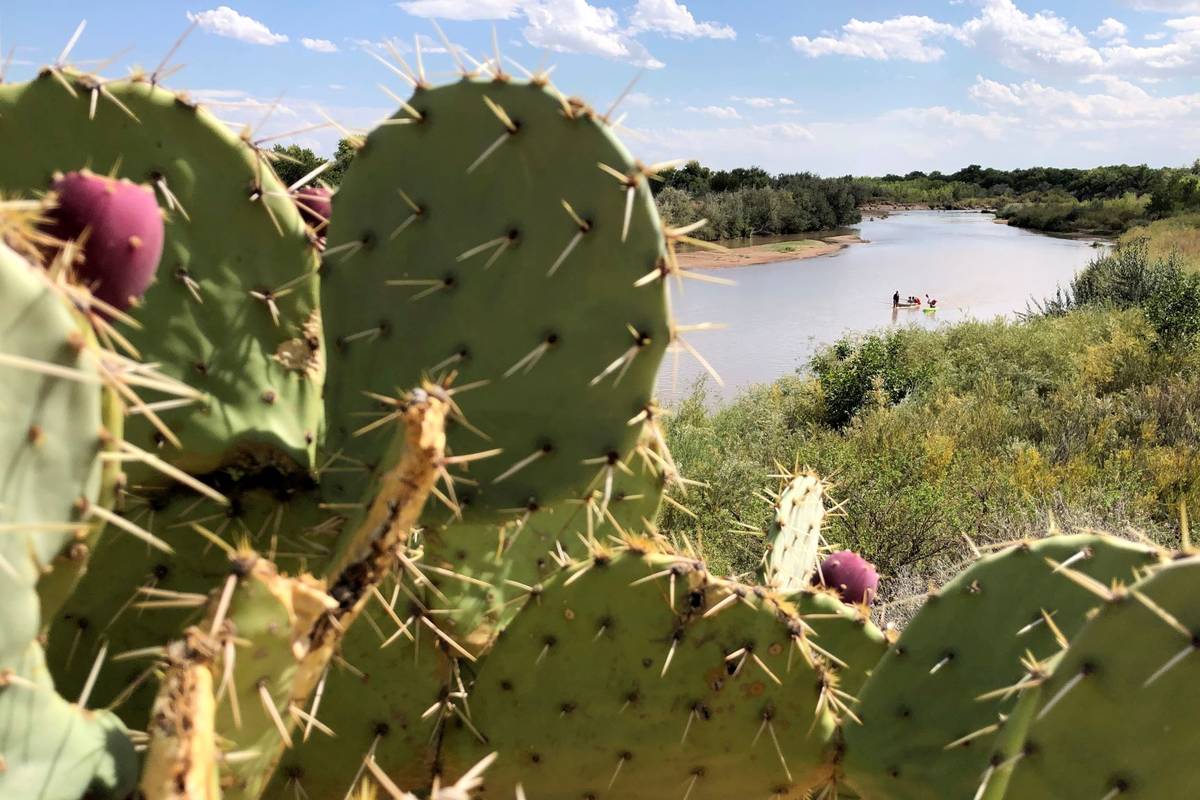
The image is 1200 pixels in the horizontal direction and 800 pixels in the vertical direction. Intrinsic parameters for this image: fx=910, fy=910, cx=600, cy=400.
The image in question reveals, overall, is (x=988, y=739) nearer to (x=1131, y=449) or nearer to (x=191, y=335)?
(x=191, y=335)

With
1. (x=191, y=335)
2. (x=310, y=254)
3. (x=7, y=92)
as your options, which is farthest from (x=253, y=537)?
(x=7, y=92)

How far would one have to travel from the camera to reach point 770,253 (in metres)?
25.8

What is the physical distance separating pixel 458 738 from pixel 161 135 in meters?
1.02

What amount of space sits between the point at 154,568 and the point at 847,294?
19.8 m

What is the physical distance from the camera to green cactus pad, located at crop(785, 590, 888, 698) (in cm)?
178

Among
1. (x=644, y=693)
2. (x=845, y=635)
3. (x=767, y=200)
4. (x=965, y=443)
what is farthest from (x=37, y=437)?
(x=767, y=200)

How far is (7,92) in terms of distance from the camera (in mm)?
1186

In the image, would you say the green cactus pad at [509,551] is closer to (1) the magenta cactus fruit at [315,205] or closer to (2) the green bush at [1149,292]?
(1) the magenta cactus fruit at [315,205]

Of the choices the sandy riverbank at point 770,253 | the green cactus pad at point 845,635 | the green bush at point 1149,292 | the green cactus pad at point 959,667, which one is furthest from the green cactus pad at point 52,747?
the sandy riverbank at point 770,253

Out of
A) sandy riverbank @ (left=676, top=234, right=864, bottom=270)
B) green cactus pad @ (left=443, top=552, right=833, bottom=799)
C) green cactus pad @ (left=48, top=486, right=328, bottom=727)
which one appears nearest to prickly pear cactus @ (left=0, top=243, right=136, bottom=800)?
green cactus pad @ (left=48, top=486, right=328, bottom=727)

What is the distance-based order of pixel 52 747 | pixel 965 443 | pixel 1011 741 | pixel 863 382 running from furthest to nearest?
pixel 863 382 → pixel 965 443 → pixel 1011 741 → pixel 52 747

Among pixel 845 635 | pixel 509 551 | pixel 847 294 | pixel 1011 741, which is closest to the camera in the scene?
pixel 1011 741

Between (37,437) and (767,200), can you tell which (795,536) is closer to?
(37,437)

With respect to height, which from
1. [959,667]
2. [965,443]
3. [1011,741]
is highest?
[1011,741]
